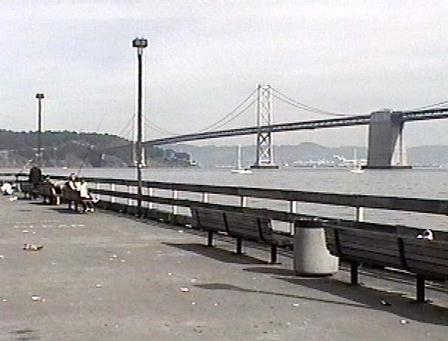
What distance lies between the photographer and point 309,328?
7.32m

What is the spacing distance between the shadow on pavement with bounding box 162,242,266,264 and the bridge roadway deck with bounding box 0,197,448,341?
19 millimetres

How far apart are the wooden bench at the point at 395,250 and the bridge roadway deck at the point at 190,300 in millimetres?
366

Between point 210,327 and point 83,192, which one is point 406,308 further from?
point 83,192

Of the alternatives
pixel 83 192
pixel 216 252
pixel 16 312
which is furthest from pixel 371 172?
pixel 16 312

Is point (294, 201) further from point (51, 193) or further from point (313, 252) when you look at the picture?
point (51, 193)

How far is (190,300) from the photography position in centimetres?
883

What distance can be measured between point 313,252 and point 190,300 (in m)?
2.28

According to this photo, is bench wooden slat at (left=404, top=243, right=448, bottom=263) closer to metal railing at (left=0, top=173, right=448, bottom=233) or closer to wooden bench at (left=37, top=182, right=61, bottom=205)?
metal railing at (left=0, top=173, right=448, bottom=233)

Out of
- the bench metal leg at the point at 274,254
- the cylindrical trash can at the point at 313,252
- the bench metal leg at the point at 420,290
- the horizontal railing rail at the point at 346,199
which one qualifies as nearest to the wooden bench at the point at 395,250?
the bench metal leg at the point at 420,290

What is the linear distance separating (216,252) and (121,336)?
6668mm

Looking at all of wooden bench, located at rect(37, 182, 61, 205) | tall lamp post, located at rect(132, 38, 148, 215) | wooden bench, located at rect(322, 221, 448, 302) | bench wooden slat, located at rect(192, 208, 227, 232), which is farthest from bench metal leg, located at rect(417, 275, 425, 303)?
wooden bench, located at rect(37, 182, 61, 205)

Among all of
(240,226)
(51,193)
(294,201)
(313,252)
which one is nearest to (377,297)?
(313,252)

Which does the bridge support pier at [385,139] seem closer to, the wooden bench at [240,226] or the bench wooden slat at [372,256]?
the wooden bench at [240,226]

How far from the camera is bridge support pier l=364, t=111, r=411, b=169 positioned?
225ft
